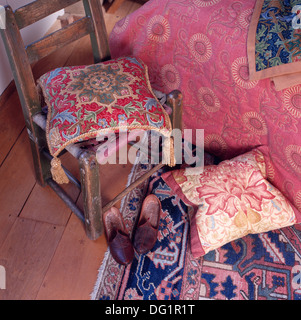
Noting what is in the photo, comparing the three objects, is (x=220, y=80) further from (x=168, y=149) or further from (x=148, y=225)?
(x=148, y=225)

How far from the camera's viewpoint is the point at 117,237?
1.35 meters

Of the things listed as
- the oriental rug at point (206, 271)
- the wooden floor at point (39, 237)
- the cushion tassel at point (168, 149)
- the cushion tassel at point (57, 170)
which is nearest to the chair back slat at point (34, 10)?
the cushion tassel at point (57, 170)

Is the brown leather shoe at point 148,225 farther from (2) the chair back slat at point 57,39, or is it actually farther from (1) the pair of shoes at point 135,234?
(2) the chair back slat at point 57,39

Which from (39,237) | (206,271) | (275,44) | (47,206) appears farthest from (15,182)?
(275,44)

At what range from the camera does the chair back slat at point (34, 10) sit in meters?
1.16

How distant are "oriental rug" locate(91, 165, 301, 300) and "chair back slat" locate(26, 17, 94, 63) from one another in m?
0.71

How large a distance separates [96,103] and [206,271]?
726 mm

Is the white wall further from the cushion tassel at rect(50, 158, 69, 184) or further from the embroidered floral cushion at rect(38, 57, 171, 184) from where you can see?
the cushion tassel at rect(50, 158, 69, 184)

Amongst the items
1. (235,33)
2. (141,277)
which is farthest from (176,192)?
(235,33)

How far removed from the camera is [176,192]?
1503mm

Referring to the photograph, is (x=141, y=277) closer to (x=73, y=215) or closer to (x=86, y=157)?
(x=73, y=215)

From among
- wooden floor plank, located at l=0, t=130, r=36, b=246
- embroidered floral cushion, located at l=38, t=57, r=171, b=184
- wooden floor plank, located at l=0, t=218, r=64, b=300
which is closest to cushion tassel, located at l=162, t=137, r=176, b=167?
embroidered floral cushion, located at l=38, t=57, r=171, b=184

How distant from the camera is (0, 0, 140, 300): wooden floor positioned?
1263 millimetres

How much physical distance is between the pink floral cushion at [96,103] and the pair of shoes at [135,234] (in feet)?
1.22
